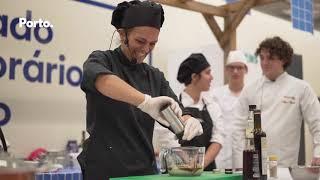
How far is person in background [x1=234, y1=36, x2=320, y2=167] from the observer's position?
2809 mm

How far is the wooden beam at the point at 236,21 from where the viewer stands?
14.3 feet

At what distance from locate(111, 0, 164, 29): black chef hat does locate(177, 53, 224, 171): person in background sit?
127cm

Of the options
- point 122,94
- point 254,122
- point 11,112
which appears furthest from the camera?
point 11,112

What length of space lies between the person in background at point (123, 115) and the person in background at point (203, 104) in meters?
1.21

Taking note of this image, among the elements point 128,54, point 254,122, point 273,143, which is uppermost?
point 128,54

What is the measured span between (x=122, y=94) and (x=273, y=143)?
1.83m

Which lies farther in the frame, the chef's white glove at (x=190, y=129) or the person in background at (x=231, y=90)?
the person in background at (x=231, y=90)

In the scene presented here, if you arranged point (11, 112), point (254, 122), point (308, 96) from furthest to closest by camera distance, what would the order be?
point (11, 112), point (308, 96), point (254, 122)

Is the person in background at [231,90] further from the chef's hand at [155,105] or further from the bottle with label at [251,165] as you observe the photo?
the chef's hand at [155,105]

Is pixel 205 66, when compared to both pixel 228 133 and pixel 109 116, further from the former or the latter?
pixel 109 116

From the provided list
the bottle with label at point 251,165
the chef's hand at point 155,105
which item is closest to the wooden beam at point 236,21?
the bottle with label at point 251,165

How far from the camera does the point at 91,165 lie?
5.05 feet

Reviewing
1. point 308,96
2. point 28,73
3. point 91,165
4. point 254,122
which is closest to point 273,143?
point 308,96

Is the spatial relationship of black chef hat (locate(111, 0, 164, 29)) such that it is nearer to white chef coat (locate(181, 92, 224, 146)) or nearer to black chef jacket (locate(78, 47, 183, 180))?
black chef jacket (locate(78, 47, 183, 180))
